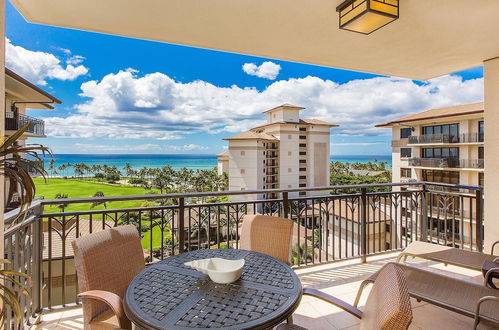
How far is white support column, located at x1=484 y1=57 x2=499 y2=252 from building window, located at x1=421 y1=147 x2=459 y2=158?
13.8 meters

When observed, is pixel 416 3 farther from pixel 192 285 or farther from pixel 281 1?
pixel 192 285

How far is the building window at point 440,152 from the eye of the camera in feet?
48.2

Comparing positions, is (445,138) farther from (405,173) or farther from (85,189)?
(85,189)

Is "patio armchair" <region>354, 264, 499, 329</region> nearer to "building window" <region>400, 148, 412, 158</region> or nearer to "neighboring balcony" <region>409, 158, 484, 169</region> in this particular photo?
"neighboring balcony" <region>409, 158, 484, 169</region>

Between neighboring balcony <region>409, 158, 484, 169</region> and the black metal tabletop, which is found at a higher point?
neighboring balcony <region>409, 158, 484, 169</region>

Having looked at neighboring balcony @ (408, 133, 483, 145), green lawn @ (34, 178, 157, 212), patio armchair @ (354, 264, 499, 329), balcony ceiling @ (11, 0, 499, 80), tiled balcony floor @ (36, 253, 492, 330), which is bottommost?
green lawn @ (34, 178, 157, 212)

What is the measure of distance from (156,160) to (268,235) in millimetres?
48106

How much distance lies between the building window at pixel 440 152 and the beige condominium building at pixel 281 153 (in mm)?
13061

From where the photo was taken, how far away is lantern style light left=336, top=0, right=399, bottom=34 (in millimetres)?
1951

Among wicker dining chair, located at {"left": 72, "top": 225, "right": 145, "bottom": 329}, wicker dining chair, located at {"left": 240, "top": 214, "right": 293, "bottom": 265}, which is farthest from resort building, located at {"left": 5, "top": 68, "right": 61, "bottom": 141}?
wicker dining chair, located at {"left": 240, "top": 214, "right": 293, "bottom": 265}

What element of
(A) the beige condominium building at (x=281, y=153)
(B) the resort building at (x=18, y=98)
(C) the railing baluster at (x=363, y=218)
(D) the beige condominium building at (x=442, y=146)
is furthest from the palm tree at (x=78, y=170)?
(C) the railing baluster at (x=363, y=218)

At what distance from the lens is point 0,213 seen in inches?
64.4

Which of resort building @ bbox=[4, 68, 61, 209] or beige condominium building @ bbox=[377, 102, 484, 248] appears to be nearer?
resort building @ bbox=[4, 68, 61, 209]

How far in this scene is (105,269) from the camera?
65.9 inches
